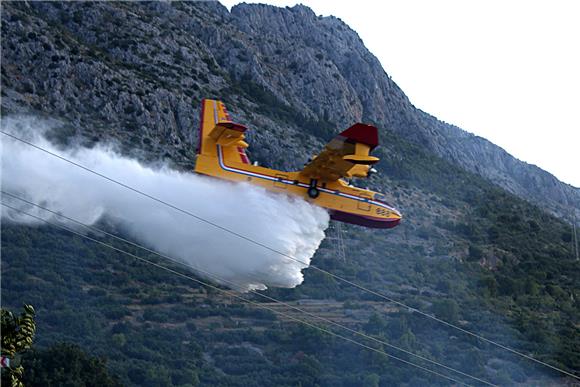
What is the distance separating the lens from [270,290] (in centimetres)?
6078

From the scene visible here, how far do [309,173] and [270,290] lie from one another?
2648cm

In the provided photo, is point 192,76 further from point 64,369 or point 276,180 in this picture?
point 276,180

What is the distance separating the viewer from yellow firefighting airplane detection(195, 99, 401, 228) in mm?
34656

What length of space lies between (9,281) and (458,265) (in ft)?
122

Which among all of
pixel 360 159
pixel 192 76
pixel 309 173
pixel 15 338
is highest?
pixel 192 76

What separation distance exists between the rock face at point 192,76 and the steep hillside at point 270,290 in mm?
220

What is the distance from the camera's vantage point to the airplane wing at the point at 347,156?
3225cm

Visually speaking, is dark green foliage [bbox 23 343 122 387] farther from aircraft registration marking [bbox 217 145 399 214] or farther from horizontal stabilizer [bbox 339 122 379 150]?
horizontal stabilizer [bbox 339 122 379 150]

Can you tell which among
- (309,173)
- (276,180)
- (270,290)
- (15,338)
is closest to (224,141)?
(276,180)

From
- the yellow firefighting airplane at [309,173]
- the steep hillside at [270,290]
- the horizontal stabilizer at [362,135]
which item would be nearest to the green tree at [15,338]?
the horizontal stabilizer at [362,135]

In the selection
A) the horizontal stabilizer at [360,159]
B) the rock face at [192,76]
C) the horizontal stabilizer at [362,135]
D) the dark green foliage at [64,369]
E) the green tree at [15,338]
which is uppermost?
the rock face at [192,76]

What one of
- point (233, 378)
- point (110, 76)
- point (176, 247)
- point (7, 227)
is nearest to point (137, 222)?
point (176, 247)

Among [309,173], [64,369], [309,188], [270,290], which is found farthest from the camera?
[270,290]

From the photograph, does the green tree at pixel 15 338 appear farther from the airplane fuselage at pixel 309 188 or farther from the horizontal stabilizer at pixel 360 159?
the horizontal stabilizer at pixel 360 159
